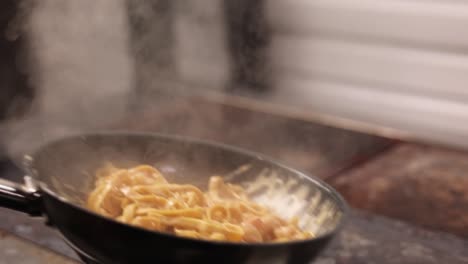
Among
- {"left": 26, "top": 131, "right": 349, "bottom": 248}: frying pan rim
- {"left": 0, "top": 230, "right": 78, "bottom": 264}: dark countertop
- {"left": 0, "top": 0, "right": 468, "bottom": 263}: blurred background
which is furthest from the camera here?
{"left": 0, "top": 0, "right": 468, "bottom": 263}: blurred background

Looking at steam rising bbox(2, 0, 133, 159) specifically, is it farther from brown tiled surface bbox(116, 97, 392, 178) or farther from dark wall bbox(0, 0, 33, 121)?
brown tiled surface bbox(116, 97, 392, 178)

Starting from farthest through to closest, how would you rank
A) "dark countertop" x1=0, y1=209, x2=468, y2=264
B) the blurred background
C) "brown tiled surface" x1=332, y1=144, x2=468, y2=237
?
the blurred background < "brown tiled surface" x1=332, y1=144, x2=468, y2=237 < "dark countertop" x1=0, y1=209, x2=468, y2=264

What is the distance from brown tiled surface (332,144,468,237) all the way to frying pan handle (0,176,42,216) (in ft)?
4.21

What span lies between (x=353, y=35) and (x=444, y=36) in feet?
1.90

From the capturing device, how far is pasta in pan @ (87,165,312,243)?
4.17 feet

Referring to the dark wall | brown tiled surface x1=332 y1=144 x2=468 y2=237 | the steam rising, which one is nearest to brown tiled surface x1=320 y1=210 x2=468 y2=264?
brown tiled surface x1=332 y1=144 x2=468 y2=237

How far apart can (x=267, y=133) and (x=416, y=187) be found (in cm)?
84

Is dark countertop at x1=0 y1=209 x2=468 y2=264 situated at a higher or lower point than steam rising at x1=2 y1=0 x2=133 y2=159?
lower

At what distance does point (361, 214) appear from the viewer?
2053 mm

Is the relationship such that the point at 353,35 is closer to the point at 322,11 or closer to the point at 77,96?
the point at 322,11

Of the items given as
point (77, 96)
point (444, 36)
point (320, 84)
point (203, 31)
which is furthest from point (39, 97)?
point (444, 36)

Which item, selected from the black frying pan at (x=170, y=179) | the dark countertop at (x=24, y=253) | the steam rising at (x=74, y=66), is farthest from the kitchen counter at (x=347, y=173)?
the steam rising at (x=74, y=66)

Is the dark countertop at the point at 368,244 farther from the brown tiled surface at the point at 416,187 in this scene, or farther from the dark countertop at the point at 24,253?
the brown tiled surface at the point at 416,187

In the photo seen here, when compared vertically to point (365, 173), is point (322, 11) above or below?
above
